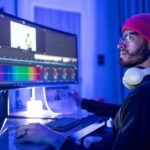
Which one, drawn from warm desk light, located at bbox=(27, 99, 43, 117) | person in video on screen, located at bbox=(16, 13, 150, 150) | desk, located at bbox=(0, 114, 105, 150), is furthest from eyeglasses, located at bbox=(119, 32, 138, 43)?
warm desk light, located at bbox=(27, 99, 43, 117)

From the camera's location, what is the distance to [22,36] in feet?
5.19

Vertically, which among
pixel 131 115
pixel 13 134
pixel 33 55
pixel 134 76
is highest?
pixel 33 55

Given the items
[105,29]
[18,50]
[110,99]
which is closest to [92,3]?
[105,29]

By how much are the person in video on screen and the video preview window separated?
525 millimetres

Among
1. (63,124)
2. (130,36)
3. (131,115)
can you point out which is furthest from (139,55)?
(63,124)

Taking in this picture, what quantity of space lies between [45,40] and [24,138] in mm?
861

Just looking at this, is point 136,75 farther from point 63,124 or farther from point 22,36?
point 22,36

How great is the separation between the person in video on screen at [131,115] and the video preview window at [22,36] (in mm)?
525

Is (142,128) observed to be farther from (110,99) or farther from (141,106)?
(110,99)

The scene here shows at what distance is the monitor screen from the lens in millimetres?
1447

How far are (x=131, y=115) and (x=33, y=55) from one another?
88 centimetres

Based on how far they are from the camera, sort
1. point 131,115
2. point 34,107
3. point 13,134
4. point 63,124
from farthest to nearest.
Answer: point 34,107, point 63,124, point 13,134, point 131,115

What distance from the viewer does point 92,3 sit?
267 cm

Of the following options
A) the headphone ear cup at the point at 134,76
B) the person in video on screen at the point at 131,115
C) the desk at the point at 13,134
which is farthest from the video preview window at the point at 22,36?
the headphone ear cup at the point at 134,76
